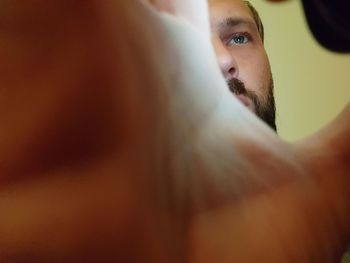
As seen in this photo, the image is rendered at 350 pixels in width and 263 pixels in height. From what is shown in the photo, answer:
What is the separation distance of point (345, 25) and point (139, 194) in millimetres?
276

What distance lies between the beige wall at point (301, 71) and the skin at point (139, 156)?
1.5 inches

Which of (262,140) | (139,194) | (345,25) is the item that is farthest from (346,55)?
(139,194)

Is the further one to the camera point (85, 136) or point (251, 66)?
point (251, 66)

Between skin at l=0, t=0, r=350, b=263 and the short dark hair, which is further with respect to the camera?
the short dark hair

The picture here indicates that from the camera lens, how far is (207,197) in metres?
0.55

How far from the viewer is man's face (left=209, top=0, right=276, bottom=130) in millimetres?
596

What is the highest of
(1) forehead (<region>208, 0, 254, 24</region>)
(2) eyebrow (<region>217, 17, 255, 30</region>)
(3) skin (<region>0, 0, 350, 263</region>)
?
(1) forehead (<region>208, 0, 254, 24</region>)

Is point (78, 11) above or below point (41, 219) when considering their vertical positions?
above

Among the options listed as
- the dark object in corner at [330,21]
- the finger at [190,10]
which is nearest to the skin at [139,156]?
the finger at [190,10]

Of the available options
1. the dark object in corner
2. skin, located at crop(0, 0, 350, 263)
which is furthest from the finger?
the dark object in corner

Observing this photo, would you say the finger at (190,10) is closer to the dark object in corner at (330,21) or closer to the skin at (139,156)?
the skin at (139,156)

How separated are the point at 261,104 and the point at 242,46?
0.07 m

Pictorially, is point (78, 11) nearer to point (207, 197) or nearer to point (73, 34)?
point (73, 34)

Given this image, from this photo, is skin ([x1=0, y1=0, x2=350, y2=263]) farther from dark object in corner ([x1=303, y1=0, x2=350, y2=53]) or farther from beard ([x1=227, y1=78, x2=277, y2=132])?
dark object in corner ([x1=303, y1=0, x2=350, y2=53])
